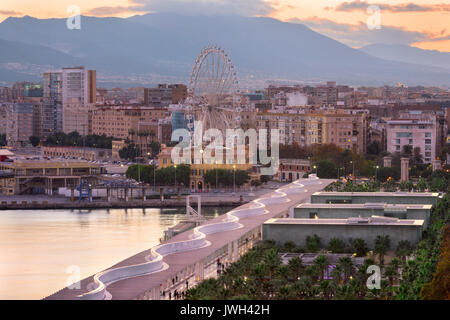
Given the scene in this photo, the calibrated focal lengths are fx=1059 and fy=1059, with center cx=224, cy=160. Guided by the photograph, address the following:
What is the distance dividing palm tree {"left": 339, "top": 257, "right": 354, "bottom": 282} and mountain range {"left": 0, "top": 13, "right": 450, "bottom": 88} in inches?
1979

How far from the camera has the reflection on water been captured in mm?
12766

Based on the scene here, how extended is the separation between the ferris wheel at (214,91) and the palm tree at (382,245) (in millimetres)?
14538

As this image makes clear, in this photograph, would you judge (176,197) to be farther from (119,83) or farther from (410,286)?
(119,83)

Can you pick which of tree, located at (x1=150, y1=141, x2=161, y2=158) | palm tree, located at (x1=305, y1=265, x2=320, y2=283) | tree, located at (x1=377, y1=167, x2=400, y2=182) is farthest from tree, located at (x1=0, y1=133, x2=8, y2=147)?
palm tree, located at (x1=305, y1=265, x2=320, y2=283)

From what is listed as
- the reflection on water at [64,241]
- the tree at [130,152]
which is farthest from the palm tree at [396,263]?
the tree at [130,152]

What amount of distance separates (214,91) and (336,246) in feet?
49.1

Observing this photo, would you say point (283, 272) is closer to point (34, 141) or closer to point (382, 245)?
point (382, 245)

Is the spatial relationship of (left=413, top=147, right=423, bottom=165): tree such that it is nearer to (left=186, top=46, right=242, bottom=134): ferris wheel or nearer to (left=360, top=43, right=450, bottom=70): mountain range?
(left=186, top=46, right=242, bottom=134): ferris wheel

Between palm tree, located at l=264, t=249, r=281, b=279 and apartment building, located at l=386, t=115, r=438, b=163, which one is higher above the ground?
apartment building, located at l=386, t=115, r=438, b=163

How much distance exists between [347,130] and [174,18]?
32930mm

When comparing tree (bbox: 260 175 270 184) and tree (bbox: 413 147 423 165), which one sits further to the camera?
tree (bbox: 413 147 423 165)

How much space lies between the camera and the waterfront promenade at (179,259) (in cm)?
853

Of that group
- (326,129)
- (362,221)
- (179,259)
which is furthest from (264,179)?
(179,259)

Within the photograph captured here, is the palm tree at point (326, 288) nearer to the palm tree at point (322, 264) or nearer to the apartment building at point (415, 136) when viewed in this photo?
the palm tree at point (322, 264)
